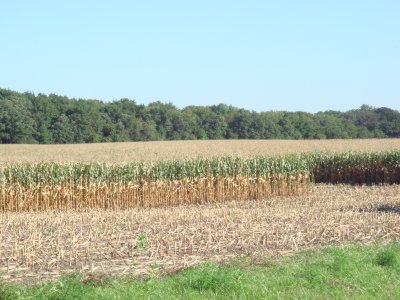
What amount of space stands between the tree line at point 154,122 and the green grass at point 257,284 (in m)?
63.1

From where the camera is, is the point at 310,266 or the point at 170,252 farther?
the point at 170,252

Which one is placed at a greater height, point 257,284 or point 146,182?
point 146,182

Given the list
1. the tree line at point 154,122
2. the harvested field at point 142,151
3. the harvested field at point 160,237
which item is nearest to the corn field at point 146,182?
the harvested field at point 142,151

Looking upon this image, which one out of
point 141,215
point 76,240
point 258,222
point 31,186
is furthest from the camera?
point 31,186

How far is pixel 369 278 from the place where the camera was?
11.0 metres

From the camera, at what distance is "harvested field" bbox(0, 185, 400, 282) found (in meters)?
12.8

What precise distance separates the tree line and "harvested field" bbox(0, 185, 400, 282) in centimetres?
5545

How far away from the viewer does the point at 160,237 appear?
1552cm

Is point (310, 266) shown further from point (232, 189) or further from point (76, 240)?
point (232, 189)

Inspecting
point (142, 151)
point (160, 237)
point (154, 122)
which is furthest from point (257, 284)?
point (154, 122)

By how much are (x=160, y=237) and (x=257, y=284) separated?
17.9 feet

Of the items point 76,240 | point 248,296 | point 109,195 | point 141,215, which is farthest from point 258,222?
point 109,195

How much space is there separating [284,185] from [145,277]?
22324 millimetres

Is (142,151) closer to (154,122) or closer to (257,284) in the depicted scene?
(257,284)
